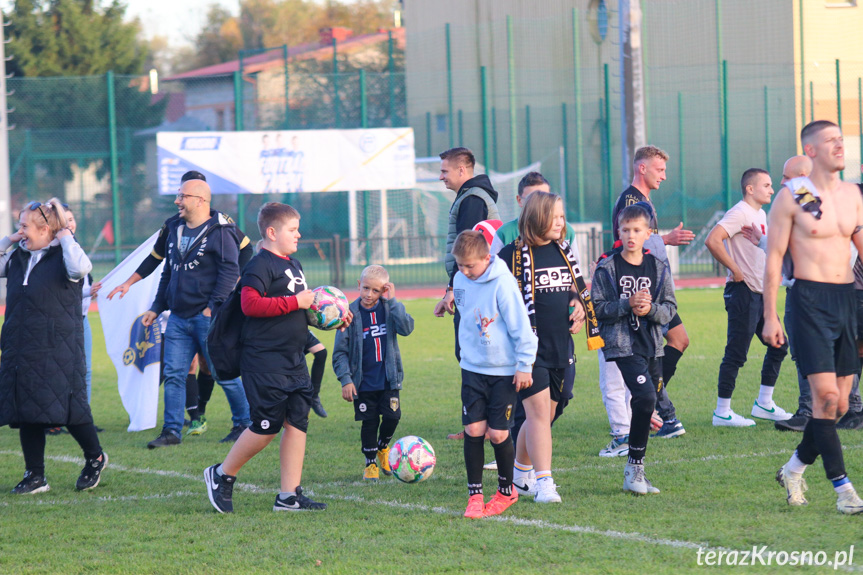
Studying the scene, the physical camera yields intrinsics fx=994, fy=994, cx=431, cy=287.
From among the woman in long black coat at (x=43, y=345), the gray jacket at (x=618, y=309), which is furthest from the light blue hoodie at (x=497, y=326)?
the woman in long black coat at (x=43, y=345)

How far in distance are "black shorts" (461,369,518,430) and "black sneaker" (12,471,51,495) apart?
2882 millimetres

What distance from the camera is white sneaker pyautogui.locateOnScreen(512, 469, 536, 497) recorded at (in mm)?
5934

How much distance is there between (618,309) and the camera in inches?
233

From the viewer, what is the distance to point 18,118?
23703 millimetres

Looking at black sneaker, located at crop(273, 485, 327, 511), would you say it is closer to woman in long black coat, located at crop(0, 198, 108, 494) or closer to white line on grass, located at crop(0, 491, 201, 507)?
white line on grass, located at crop(0, 491, 201, 507)

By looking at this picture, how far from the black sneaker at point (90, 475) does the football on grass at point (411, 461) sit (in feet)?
6.28

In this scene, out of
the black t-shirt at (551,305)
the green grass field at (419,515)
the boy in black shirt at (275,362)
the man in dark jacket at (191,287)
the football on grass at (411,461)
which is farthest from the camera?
the man in dark jacket at (191,287)

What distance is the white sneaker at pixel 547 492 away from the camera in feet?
18.4

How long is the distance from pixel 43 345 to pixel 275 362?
1728mm

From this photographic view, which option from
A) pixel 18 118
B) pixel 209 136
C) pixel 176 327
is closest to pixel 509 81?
pixel 209 136

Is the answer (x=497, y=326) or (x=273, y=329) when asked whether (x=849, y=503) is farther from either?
(x=273, y=329)

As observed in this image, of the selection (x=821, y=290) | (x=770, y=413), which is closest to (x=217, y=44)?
(x=770, y=413)

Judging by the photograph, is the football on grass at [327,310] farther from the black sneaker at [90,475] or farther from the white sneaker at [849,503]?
the white sneaker at [849,503]

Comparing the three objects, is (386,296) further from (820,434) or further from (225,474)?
(820,434)
